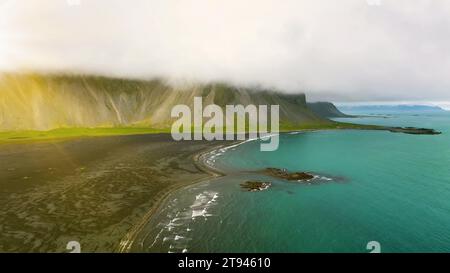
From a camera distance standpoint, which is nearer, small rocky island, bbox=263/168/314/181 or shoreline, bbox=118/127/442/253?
shoreline, bbox=118/127/442/253

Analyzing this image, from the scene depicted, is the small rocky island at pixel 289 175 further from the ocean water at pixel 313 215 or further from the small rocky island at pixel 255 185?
the small rocky island at pixel 255 185

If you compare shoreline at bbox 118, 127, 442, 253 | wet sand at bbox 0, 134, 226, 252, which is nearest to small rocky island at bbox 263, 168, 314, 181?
shoreline at bbox 118, 127, 442, 253

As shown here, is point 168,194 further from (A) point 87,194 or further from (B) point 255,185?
(B) point 255,185

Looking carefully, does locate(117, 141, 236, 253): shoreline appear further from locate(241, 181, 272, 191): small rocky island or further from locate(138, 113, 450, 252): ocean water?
locate(241, 181, 272, 191): small rocky island

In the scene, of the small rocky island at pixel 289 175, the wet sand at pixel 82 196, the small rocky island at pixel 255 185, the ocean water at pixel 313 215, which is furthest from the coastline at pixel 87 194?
the small rocky island at pixel 289 175

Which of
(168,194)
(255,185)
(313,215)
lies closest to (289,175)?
(255,185)
